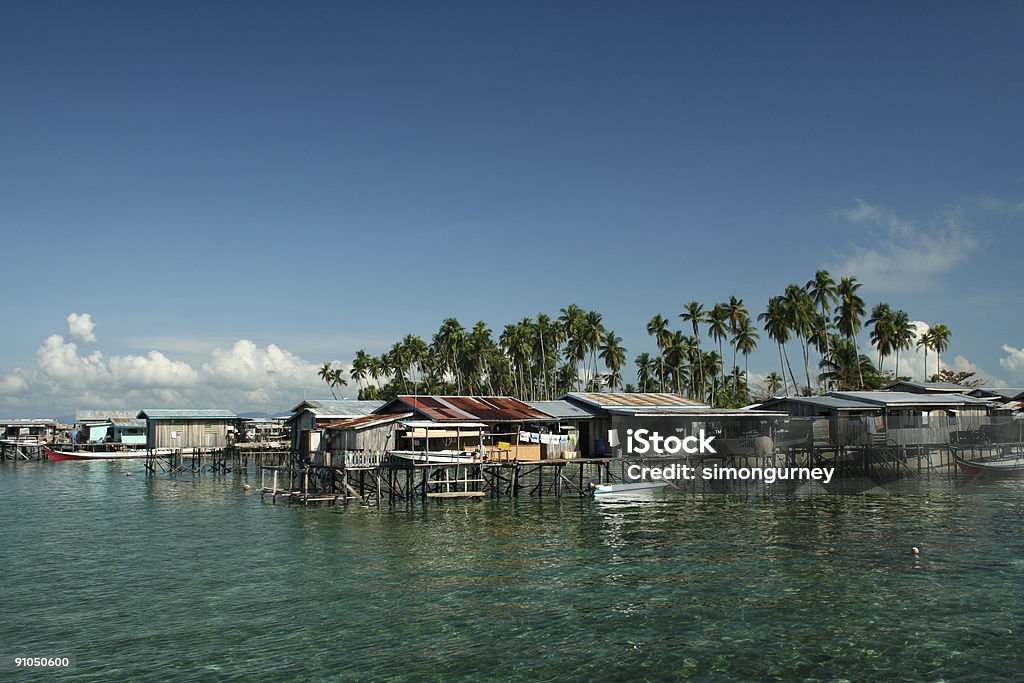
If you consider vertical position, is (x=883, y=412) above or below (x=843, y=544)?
above

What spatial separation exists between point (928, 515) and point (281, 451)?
6479cm

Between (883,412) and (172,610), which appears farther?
(883,412)

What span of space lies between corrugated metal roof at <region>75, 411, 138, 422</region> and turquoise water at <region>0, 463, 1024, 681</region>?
76152 millimetres

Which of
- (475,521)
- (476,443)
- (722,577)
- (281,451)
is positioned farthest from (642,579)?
(281,451)

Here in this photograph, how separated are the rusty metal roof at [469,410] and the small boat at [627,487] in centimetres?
1003

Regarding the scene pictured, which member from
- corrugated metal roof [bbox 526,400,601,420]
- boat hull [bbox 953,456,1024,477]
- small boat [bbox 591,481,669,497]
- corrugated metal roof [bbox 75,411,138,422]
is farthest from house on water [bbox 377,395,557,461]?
corrugated metal roof [bbox 75,411,138,422]

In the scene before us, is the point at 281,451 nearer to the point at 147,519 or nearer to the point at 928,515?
the point at 147,519

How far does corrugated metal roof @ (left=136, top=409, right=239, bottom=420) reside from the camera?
84375mm

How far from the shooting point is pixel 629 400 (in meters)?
71.2

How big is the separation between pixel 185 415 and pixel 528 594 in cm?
7159

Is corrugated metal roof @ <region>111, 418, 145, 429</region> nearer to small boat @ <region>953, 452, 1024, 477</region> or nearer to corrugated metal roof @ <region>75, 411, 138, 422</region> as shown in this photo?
corrugated metal roof @ <region>75, 411, 138, 422</region>

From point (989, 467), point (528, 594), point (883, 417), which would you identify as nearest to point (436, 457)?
point (528, 594)

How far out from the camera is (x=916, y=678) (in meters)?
17.8

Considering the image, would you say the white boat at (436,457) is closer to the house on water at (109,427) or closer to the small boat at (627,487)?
the small boat at (627,487)
